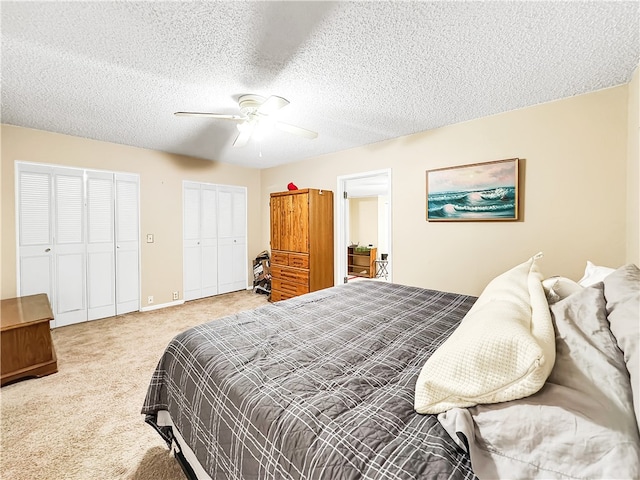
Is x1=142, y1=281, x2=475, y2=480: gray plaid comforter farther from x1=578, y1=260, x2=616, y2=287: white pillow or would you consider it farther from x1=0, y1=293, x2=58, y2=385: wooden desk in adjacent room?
x1=0, y1=293, x2=58, y2=385: wooden desk in adjacent room

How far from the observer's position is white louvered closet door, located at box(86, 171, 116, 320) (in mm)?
3820

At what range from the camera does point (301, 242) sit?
4.28 metres

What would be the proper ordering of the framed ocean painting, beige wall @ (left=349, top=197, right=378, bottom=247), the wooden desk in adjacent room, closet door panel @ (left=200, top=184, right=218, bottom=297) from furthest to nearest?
beige wall @ (left=349, top=197, right=378, bottom=247) < closet door panel @ (left=200, top=184, right=218, bottom=297) < the framed ocean painting < the wooden desk in adjacent room

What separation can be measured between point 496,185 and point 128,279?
500 centimetres

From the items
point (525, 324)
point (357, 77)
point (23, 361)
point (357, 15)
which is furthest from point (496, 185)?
point (23, 361)

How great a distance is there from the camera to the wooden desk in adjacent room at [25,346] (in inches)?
91.2

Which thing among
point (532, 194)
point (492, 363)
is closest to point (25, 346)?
point (492, 363)

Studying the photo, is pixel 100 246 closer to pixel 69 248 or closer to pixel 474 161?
pixel 69 248

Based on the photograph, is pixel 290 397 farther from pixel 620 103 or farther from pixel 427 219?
pixel 620 103

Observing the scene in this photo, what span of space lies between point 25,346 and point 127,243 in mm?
1956

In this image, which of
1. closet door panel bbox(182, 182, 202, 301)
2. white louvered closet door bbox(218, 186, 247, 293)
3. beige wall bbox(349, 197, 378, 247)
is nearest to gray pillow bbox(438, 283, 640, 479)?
closet door panel bbox(182, 182, 202, 301)

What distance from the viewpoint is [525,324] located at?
90 centimetres

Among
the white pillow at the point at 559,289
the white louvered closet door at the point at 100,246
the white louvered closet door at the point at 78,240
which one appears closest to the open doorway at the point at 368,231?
the white louvered closet door at the point at 78,240

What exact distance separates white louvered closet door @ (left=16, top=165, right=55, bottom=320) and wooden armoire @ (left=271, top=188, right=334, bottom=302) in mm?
2921
